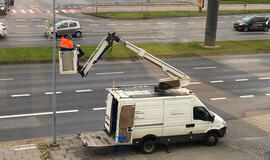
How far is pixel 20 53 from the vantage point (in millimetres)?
29719

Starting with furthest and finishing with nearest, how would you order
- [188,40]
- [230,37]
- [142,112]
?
1. [230,37]
2. [188,40]
3. [142,112]

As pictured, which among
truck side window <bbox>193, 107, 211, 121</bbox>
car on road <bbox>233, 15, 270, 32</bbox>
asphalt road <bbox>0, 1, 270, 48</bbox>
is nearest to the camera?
truck side window <bbox>193, 107, 211, 121</bbox>

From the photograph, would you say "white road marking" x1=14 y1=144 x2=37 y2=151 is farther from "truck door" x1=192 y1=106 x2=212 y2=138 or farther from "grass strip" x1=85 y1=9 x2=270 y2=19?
"grass strip" x1=85 y1=9 x2=270 y2=19

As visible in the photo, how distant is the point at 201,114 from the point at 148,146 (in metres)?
2.38

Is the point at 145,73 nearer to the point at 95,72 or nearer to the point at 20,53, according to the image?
the point at 95,72

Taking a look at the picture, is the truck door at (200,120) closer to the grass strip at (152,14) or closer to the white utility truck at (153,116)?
the white utility truck at (153,116)

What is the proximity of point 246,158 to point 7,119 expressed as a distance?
9.76 meters

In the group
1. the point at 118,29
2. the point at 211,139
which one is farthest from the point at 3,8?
the point at 211,139

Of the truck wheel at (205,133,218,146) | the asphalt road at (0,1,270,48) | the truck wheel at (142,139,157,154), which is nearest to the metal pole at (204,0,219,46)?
the asphalt road at (0,1,270,48)

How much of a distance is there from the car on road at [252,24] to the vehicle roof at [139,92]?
31.0m

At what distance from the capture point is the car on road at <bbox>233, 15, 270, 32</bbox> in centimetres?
4491

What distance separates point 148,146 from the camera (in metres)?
15.1

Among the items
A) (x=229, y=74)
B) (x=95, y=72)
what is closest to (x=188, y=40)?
(x=229, y=74)

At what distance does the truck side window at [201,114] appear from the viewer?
1566cm
